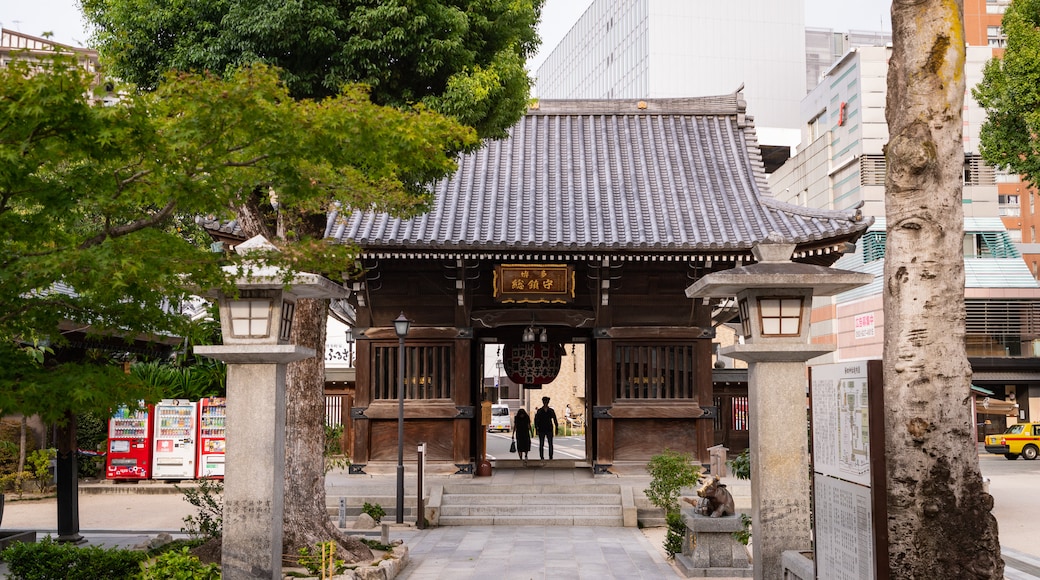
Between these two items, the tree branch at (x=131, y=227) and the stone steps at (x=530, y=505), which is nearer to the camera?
the tree branch at (x=131, y=227)

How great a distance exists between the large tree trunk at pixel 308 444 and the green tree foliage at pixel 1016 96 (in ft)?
58.0

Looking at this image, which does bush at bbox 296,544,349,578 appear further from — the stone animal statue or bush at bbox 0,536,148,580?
the stone animal statue

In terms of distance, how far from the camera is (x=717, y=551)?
447 inches

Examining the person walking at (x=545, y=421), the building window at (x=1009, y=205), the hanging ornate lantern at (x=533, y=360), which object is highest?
the building window at (x=1009, y=205)

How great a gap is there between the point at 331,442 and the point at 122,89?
1354 centimetres

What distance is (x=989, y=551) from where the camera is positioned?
5246 millimetres

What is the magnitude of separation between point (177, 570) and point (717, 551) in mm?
6567

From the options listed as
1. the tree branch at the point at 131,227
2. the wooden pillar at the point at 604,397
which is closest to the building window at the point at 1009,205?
the wooden pillar at the point at 604,397

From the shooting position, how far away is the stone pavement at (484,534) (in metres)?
11.8

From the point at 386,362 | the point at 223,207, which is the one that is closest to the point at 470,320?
the point at 386,362

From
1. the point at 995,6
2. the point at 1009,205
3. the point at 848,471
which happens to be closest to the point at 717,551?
the point at 848,471

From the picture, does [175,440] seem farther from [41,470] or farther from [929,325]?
[929,325]

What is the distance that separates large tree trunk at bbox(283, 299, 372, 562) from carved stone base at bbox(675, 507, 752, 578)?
4.25m

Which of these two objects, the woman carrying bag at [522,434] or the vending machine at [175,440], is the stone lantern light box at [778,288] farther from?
the vending machine at [175,440]
